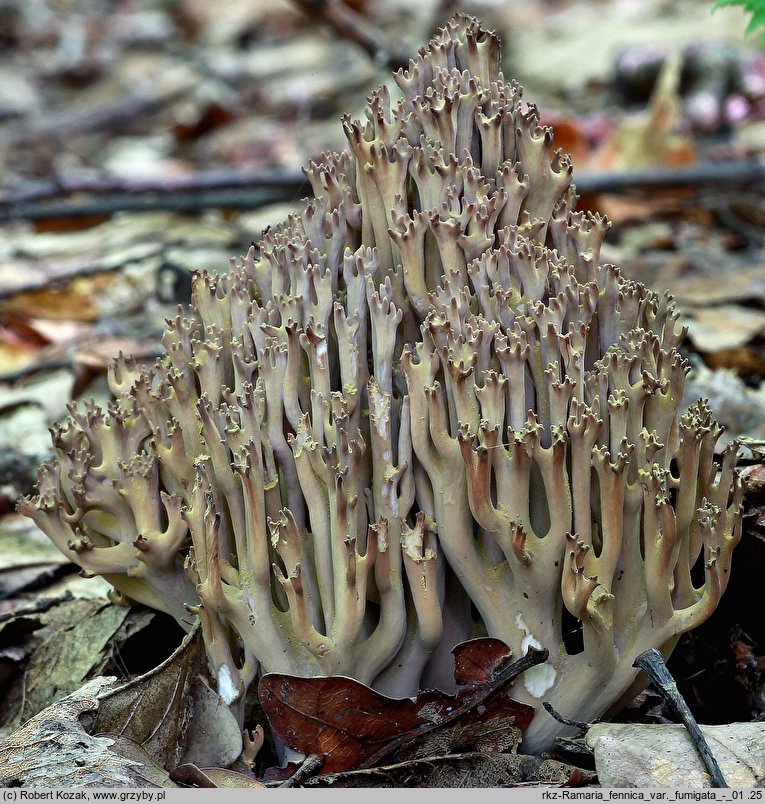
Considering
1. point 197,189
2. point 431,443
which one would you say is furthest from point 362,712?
point 197,189

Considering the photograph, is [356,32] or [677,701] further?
[356,32]

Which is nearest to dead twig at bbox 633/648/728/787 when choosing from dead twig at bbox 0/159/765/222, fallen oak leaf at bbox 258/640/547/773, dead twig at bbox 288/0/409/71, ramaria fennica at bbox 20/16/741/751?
ramaria fennica at bbox 20/16/741/751

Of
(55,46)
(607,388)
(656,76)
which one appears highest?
(55,46)

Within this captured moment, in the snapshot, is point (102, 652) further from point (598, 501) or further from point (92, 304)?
point (92, 304)

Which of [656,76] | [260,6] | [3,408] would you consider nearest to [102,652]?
[3,408]

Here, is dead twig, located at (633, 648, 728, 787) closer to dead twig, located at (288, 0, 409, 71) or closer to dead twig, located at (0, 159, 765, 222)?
dead twig, located at (0, 159, 765, 222)

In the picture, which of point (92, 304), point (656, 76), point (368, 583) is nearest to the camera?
point (368, 583)

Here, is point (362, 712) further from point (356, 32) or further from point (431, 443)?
point (356, 32)
